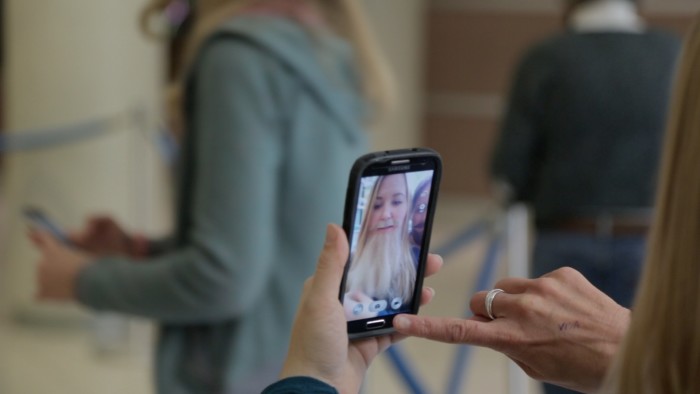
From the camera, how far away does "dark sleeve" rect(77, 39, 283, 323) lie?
1706 millimetres

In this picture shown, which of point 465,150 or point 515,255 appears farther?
point 465,150

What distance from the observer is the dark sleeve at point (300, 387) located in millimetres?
1025

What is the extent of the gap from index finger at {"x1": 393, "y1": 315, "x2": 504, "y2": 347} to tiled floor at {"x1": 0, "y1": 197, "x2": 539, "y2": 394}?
8.80 feet

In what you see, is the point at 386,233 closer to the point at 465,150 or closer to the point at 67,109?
the point at 67,109

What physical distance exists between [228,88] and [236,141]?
0.08 metres

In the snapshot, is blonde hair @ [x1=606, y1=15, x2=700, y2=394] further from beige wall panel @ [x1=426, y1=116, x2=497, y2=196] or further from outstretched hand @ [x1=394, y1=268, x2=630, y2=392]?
beige wall panel @ [x1=426, y1=116, x2=497, y2=196]

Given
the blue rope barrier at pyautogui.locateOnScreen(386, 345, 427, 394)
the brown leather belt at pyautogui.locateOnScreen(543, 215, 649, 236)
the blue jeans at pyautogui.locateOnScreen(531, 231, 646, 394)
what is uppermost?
the brown leather belt at pyautogui.locateOnScreen(543, 215, 649, 236)

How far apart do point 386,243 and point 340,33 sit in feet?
2.99

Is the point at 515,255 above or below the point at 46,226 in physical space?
below

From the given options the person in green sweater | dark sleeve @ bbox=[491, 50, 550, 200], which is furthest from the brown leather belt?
the person in green sweater

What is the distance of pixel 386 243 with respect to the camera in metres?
1.10

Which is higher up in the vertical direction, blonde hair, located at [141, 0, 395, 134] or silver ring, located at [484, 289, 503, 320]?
blonde hair, located at [141, 0, 395, 134]

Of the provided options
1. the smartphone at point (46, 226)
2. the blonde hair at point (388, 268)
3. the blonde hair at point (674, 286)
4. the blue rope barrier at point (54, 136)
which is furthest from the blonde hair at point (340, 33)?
the blue rope barrier at point (54, 136)

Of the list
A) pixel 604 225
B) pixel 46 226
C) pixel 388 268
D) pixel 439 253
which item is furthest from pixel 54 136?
pixel 388 268
